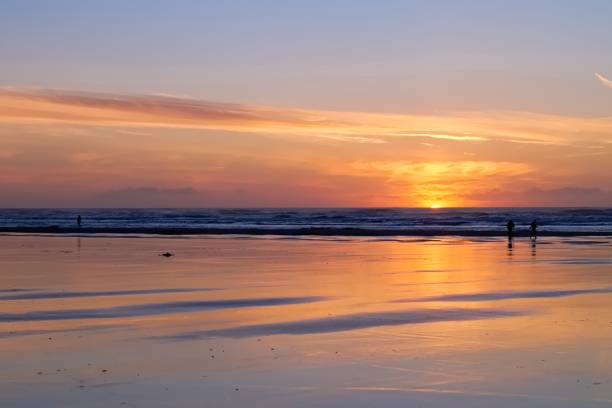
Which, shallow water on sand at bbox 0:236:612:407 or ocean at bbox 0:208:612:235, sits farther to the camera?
ocean at bbox 0:208:612:235

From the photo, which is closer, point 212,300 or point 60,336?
point 60,336

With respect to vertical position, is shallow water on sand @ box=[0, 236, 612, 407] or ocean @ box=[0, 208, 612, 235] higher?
ocean @ box=[0, 208, 612, 235]

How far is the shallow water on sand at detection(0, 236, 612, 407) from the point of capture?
8680 millimetres

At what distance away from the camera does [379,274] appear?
73.3 feet

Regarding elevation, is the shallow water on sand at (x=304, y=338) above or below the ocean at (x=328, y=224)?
below

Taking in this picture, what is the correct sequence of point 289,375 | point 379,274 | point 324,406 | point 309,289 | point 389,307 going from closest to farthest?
point 324,406
point 289,375
point 389,307
point 309,289
point 379,274

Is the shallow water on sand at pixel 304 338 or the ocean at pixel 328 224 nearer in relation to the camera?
the shallow water on sand at pixel 304 338

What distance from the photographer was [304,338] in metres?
11.9

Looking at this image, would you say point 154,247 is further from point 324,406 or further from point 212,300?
point 324,406

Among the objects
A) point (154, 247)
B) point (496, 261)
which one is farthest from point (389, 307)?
point (154, 247)

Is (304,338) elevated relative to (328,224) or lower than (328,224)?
lower

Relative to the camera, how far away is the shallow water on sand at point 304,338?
8.68 m

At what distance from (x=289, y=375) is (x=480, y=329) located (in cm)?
436

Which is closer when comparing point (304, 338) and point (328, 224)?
point (304, 338)
